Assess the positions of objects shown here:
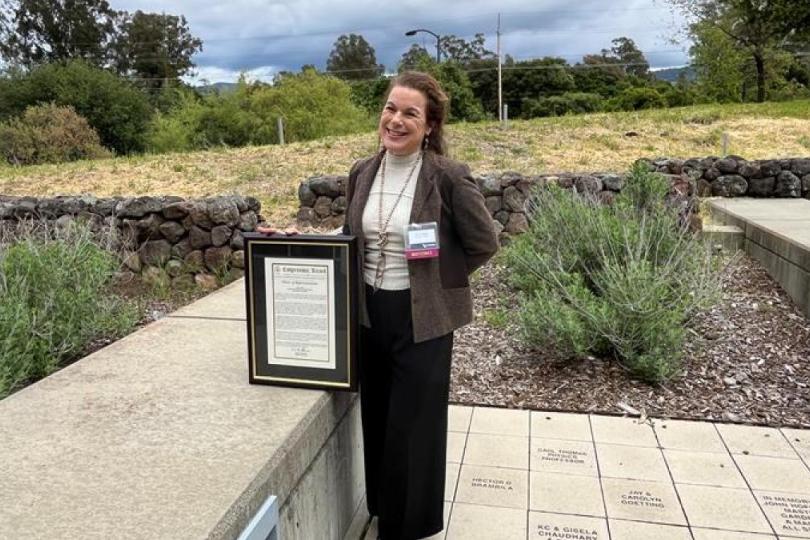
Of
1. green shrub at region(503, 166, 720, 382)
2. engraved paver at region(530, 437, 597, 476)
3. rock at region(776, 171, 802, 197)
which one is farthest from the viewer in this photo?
rock at region(776, 171, 802, 197)

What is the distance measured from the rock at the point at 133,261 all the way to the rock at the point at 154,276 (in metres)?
0.08

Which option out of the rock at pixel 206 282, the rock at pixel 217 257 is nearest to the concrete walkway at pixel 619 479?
the rock at pixel 206 282

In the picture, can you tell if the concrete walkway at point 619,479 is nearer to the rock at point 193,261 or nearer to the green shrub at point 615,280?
the green shrub at point 615,280

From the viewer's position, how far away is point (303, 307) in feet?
6.54

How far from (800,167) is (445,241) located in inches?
350

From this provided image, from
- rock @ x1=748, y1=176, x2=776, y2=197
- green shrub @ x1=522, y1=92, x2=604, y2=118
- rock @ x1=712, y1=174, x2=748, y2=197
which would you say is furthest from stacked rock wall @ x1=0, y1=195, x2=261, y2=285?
green shrub @ x1=522, y1=92, x2=604, y2=118

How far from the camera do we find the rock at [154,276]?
644cm

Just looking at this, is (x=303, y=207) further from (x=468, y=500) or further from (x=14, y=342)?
(x=468, y=500)

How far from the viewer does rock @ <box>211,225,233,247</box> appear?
654 cm

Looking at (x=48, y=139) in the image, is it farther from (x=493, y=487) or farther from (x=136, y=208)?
(x=493, y=487)

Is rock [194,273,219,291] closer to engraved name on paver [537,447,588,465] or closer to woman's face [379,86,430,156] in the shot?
engraved name on paver [537,447,588,465]

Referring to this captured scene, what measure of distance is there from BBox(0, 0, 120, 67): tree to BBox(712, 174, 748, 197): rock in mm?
48323

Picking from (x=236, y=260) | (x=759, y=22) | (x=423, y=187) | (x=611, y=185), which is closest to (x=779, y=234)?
(x=611, y=185)

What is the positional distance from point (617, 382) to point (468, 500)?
1469 millimetres
